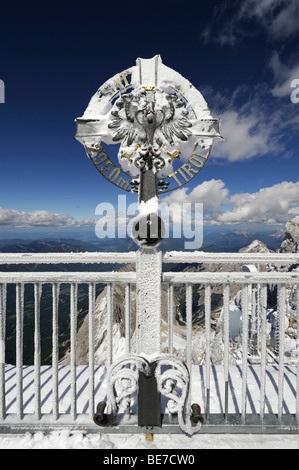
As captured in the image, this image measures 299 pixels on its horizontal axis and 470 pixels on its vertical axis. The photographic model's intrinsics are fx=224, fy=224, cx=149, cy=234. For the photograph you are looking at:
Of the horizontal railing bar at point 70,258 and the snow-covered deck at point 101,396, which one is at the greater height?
the horizontal railing bar at point 70,258

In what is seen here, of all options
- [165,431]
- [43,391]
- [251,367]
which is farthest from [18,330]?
[251,367]

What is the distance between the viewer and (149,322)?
2.15m

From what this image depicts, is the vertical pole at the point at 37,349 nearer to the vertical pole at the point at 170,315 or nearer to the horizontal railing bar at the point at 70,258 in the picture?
the horizontal railing bar at the point at 70,258

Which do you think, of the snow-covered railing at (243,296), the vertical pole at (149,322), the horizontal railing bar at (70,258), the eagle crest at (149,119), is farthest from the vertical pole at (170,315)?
the eagle crest at (149,119)

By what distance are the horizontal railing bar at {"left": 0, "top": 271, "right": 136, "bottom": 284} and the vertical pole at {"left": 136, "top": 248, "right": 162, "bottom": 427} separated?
0.47ft

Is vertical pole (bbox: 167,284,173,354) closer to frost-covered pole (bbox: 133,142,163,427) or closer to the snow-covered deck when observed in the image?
frost-covered pole (bbox: 133,142,163,427)

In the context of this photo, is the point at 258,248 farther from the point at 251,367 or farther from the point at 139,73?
the point at 139,73

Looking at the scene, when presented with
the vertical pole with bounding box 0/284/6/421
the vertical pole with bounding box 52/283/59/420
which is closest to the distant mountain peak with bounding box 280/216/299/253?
the vertical pole with bounding box 52/283/59/420

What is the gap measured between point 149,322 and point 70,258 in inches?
38.5

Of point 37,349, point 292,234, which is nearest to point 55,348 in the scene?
point 37,349

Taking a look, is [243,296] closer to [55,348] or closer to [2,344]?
[55,348]

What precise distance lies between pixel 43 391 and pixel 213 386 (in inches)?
80.7

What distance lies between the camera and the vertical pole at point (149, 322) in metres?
2.13

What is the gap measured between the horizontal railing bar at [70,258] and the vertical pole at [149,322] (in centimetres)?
18
